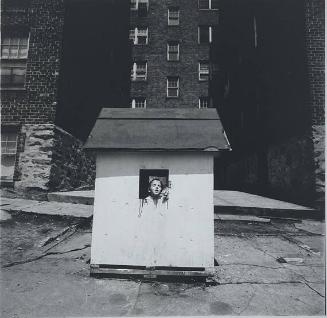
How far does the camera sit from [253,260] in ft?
17.1

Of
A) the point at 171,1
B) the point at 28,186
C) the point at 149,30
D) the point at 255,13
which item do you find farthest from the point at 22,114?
the point at 171,1

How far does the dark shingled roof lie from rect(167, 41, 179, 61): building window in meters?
19.2

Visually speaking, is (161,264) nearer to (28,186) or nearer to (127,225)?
(127,225)

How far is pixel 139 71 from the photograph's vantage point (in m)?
22.8

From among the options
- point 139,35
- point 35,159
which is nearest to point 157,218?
point 35,159

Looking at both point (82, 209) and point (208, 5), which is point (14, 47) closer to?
point (82, 209)

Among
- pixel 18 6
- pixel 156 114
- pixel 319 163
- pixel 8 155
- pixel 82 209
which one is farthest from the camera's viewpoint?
pixel 18 6

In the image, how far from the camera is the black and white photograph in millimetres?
4113

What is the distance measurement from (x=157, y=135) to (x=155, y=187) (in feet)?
2.61

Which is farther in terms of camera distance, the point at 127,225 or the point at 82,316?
the point at 127,225

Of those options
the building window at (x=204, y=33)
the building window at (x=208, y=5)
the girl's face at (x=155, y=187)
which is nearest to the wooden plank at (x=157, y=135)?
the girl's face at (x=155, y=187)

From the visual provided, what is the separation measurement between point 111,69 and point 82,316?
46.6ft

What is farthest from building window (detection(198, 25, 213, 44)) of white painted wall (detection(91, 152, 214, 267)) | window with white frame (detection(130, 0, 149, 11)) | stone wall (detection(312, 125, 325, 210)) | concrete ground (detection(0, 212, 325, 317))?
white painted wall (detection(91, 152, 214, 267))

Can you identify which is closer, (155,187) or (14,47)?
(155,187)
